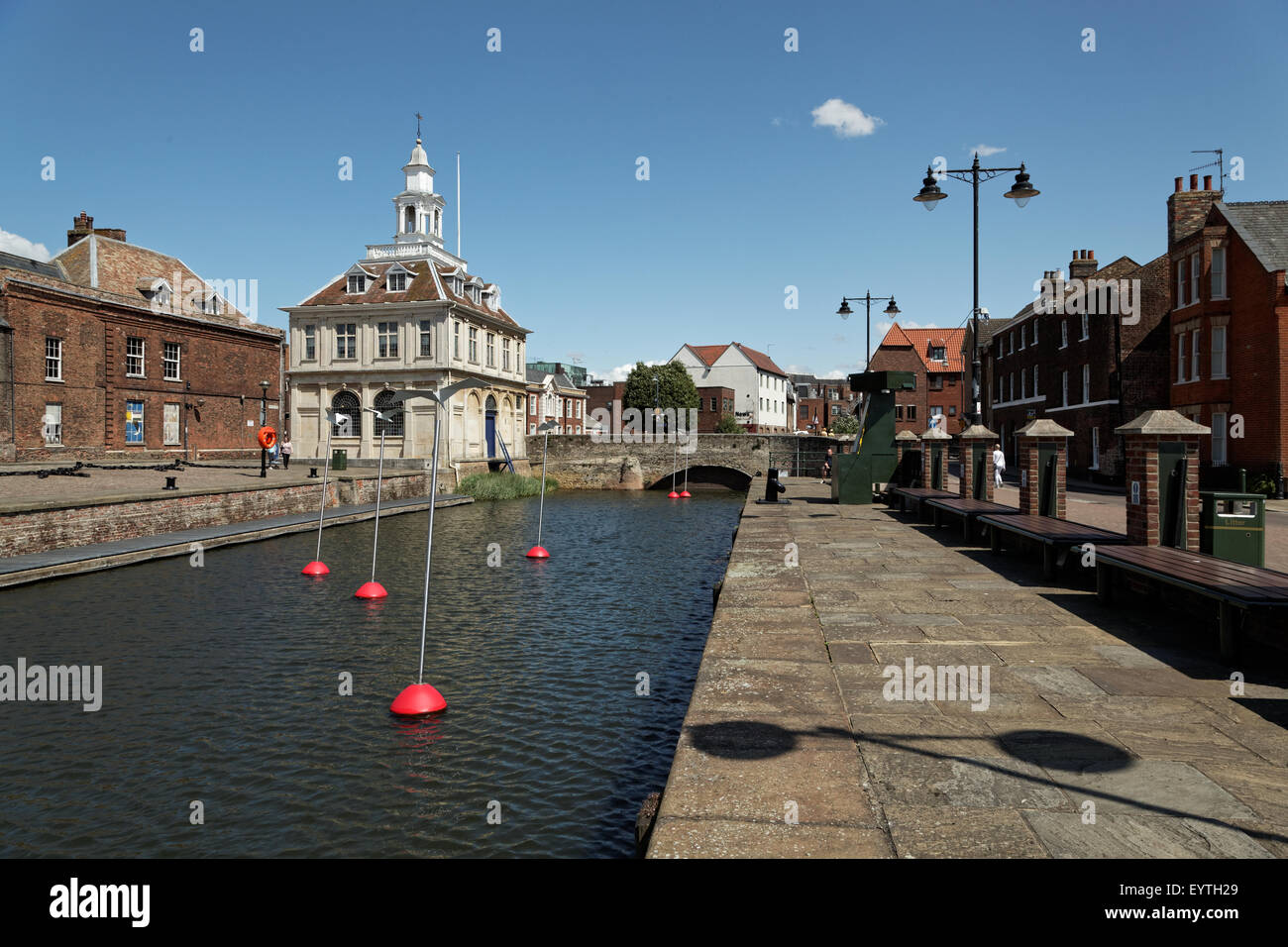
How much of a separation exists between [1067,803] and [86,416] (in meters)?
43.1

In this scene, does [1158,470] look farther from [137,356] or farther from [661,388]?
[661,388]

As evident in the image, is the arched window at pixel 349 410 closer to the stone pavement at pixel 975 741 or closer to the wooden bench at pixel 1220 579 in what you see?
the stone pavement at pixel 975 741

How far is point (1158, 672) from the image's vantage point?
22.0 feet

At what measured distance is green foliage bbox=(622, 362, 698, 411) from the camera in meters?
80.9

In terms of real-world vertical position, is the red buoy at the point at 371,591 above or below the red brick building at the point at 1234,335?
below

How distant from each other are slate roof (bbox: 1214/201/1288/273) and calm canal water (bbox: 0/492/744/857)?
23.3 meters

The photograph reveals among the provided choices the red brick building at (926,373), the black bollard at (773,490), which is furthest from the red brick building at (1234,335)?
the red brick building at (926,373)

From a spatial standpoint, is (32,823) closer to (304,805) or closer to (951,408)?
(304,805)

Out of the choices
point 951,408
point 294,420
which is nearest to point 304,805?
point 294,420

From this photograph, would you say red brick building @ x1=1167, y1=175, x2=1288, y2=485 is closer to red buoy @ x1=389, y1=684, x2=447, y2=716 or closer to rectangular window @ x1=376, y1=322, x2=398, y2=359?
red buoy @ x1=389, y1=684, x2=447, y2=716

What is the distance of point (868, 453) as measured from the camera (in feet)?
74.8

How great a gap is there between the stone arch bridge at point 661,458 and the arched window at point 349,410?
12.5 meters

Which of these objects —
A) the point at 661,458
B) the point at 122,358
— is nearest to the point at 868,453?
the point at 661,458

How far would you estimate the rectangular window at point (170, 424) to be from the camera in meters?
41.1
